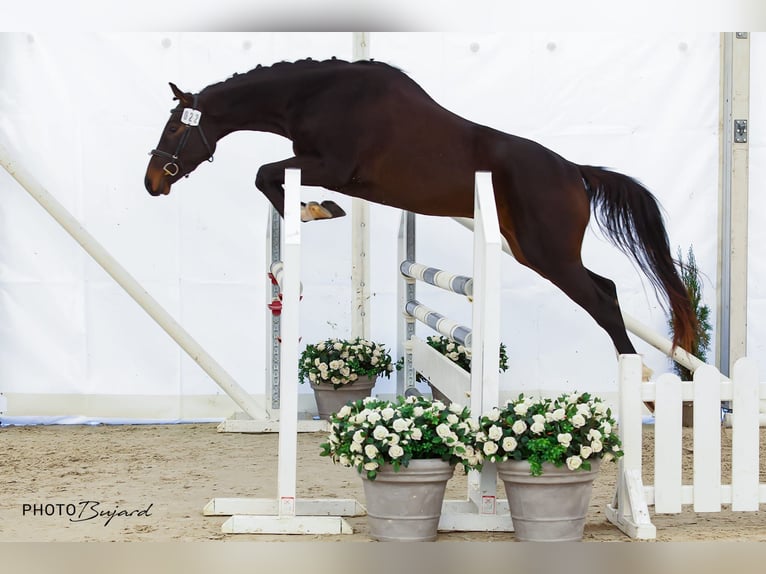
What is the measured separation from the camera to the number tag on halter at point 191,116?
138 inches

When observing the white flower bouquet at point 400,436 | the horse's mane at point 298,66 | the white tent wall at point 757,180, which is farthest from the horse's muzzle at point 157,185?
the white tent wall at point 757,180

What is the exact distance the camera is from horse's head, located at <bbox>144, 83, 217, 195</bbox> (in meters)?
3.53

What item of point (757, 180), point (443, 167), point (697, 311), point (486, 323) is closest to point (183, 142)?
point (443, 167)

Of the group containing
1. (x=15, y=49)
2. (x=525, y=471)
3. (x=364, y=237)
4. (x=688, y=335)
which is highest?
(x=15, y=49)

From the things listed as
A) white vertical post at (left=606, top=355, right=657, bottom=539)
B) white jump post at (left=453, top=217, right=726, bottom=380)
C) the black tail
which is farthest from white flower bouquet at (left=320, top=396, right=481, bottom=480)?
white jump post at (left=453, top=217, right=726, bottom=380)

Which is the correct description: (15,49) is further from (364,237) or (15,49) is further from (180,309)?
(364,237)

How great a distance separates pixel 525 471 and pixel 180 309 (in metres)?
2.38

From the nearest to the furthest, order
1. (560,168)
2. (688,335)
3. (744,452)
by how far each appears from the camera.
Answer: (744,452) → (560,168) → (688,335)

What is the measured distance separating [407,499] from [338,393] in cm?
194

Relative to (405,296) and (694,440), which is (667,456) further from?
(405,296)

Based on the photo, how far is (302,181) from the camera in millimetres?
3211

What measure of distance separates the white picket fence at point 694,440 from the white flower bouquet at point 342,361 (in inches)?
71.2

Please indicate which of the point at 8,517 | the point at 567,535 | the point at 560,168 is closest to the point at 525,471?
the point at 567,535

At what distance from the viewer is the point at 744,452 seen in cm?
284
